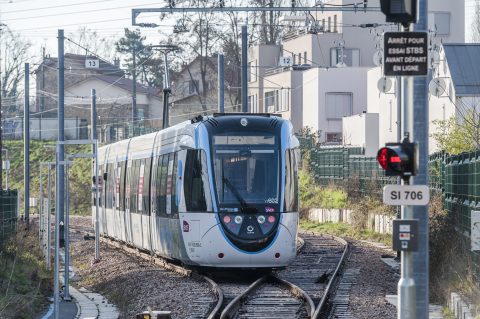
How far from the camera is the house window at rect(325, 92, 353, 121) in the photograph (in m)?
75.9

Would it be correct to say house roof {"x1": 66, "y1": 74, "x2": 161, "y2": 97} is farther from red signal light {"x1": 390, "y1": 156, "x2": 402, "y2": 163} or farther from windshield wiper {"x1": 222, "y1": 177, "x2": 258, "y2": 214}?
red signal light {"x1": 390, "y1": 156, "x2": 402, "y2": 163}

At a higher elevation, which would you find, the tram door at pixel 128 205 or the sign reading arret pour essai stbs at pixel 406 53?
the sign reading arret pour essai stbs at pixel 406 53

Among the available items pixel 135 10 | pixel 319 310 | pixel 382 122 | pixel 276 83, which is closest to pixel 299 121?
pixel 276 83

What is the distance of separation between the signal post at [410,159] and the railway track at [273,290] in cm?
443

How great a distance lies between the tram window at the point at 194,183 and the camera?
25266 millimetres

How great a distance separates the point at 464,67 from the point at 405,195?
37.1m

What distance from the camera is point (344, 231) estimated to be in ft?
153

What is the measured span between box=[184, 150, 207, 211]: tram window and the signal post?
10.6 m

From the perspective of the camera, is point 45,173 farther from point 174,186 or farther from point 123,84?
point 174,186

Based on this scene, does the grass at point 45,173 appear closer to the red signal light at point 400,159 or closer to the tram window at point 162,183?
the tram window at point 162,183

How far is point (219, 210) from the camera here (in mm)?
24922

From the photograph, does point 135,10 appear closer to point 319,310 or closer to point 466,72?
point 319,310

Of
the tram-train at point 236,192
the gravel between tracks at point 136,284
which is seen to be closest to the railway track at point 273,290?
the gravel between tracks at point 136,284

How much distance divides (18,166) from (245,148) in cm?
7033
